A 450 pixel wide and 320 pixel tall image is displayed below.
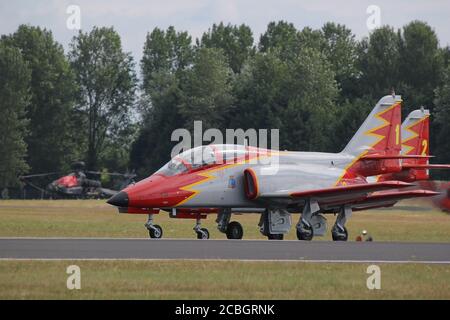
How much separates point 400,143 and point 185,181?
29.0ft

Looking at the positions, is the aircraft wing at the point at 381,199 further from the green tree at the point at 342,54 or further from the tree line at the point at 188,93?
the green tree at the point at 342,54

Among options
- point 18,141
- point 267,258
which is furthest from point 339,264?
point 18,141

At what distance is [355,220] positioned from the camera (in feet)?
149

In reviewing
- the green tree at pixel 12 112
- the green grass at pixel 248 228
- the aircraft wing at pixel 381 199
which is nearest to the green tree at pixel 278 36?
the green tree at pixel 12 112

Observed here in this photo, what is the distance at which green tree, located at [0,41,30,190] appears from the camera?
3954 inches

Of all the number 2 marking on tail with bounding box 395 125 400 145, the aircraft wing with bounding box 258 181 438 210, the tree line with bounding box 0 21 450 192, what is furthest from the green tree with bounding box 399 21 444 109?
the aircraft wing with bounding box 258 181 438 210

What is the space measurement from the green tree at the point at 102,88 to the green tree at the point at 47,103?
491cm

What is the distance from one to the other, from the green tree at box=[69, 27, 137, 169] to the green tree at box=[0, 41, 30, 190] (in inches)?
579

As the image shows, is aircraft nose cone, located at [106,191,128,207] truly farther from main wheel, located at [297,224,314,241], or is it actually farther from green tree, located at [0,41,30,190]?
green tree, located at [0,41,30,190]

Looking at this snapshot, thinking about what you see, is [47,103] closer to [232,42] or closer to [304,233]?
[232,42]

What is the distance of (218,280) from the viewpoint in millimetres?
18453

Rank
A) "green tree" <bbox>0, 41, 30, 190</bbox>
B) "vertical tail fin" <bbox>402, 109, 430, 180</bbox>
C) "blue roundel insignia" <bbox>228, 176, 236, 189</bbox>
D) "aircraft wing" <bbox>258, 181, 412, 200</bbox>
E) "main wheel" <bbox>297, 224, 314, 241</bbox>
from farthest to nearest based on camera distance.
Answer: "green tree" <bbox>0, 41, 30, 190</bbox> < "vertical tail fin" <bbox>402, 109, 430, 180</bbox> < "blue roundel insignia" <bbox>228, 176, 236, 189</bbox> < "main wheel" <bbox>297, 224, 314, 241</bbox> < "aircraft wing" <bbox>258, 181, 412, 200</bbox>

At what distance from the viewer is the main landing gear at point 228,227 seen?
31.8 metres

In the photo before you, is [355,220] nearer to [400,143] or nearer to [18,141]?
[400,143]
